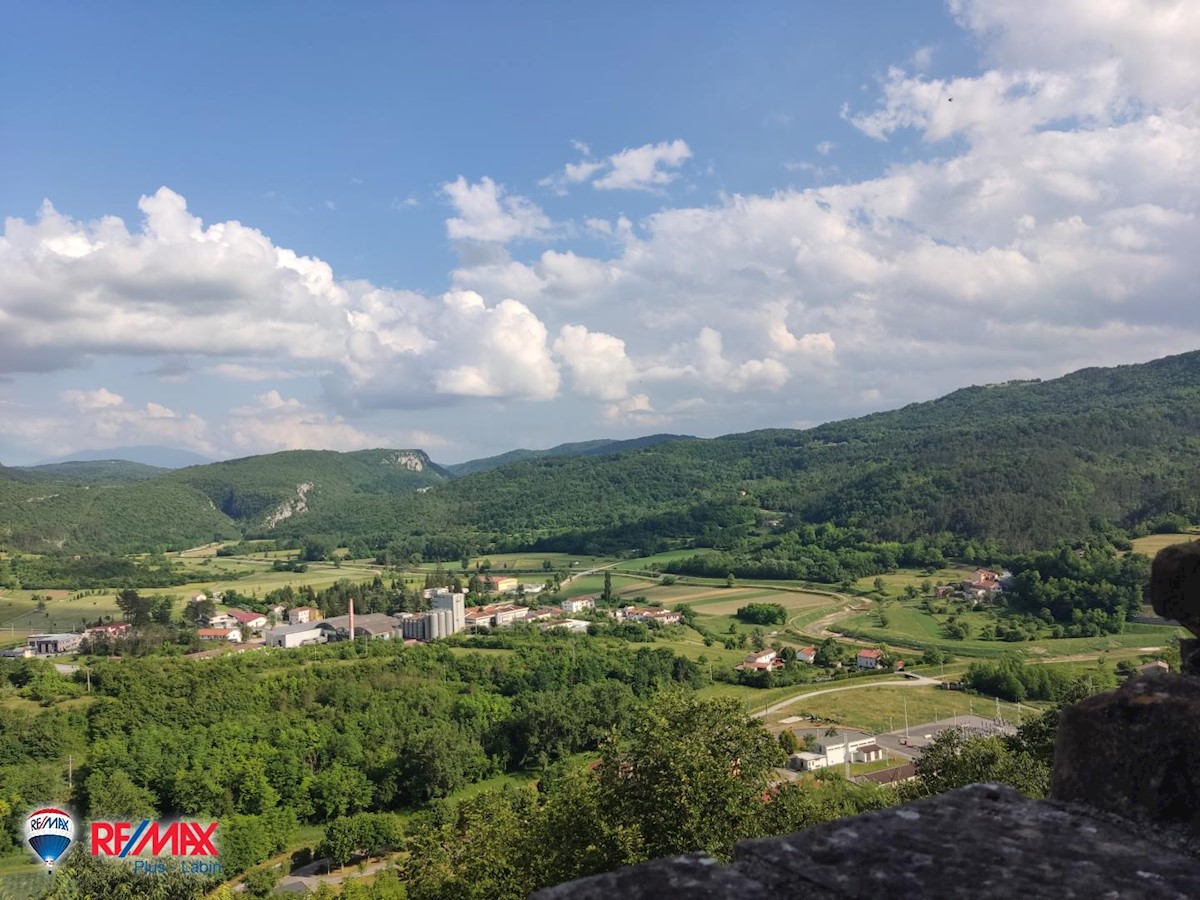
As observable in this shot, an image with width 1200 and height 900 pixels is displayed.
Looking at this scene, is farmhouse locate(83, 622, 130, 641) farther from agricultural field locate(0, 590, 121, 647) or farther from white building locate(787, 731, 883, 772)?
white building locate(787, 731, 883, 772)

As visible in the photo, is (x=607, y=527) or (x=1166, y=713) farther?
(x=607, y=527)

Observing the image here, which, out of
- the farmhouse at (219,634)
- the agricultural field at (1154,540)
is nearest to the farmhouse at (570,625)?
the farmhouse at (219,634)

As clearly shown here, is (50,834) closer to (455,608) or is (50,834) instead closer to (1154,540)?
(455,608)

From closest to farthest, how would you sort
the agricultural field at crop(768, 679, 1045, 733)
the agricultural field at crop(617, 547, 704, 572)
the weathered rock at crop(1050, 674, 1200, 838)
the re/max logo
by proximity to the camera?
the weathered rock at crop(1050, 674, 1200, 838)
the re/max logo
the agricultural field at crop(768, 679, 1045, 733)
the agricultural field at crop(617, 547, 704, 572)

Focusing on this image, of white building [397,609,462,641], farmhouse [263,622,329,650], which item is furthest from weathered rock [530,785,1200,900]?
farmhouse [263,622,329,650]

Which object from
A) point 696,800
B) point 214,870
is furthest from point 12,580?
point 696,800

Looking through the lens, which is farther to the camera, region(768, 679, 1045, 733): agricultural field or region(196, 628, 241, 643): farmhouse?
region(196, 628, 241, 643): farmhouse

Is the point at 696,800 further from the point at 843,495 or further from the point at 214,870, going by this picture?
the point at 843,495
